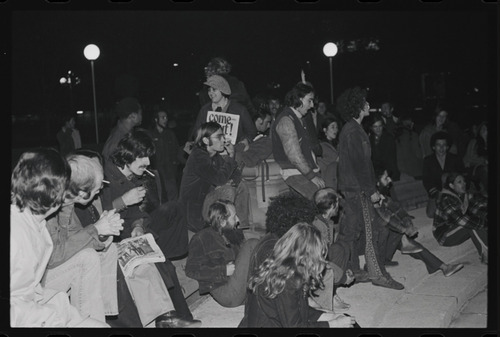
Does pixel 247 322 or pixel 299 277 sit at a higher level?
pixel 299 277

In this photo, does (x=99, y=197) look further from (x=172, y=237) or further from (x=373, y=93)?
(x=373, y=93)

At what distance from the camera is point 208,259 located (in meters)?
5.13

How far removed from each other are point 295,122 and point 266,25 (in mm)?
14721

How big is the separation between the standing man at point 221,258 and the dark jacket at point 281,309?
2.67 feet

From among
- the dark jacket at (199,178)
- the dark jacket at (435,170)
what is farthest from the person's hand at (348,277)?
the dark jacket at (435,170)

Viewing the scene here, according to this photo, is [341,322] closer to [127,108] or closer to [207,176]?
[207,176]

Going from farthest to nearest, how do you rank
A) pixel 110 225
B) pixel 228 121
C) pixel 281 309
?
pixel 228 121 → pixel 110 225 → pixel 281 309

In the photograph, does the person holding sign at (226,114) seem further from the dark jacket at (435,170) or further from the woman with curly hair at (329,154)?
the dark jacket at (435,170)

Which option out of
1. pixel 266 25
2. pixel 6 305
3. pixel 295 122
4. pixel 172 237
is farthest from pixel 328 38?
pixel 6 305

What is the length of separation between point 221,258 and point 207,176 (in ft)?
3.43

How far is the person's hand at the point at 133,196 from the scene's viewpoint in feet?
16.0

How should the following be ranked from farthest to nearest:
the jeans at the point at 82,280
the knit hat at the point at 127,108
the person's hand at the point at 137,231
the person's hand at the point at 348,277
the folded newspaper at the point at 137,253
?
1. the knit hat at the point at 127,108
2. the person's hand at the point at 348,277
3. the person's hand at the point at 137,231
4. the folded newspaper at the point at 137,253
5. the jeans at the point at 82,280

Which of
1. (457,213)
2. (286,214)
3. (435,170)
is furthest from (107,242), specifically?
(435,170)

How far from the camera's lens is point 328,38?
2250 cm
